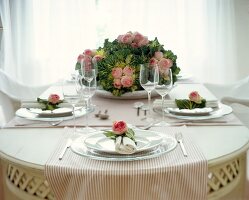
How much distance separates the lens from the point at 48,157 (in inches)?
55.7

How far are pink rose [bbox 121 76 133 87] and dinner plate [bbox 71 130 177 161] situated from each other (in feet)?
2.33

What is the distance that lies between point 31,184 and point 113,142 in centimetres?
29

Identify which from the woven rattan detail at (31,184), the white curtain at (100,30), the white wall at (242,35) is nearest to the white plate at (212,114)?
the woven rattan detail at (31,184)

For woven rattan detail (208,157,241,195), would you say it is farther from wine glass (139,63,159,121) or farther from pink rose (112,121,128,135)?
wine glass (139,63,159,121)

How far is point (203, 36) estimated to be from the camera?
3838mm

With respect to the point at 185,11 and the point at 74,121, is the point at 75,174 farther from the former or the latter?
the point at 185,11

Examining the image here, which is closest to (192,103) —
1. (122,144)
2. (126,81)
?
(126,81)

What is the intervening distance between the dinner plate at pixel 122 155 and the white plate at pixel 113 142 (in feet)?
0.05

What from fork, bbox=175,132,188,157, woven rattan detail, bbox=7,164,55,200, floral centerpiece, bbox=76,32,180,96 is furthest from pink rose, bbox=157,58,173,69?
woven rattan detail, bbox=7,164,55,200

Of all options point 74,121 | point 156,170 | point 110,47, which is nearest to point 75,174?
point 156,170

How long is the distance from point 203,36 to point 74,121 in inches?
89.7

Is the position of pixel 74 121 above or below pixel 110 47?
below

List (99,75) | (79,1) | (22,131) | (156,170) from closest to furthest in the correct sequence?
(156,170) → (22,131) → (99,75) → (79,1)

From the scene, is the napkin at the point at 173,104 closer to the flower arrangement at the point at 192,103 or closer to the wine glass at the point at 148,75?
the flower arrangement at the point at 192,103
